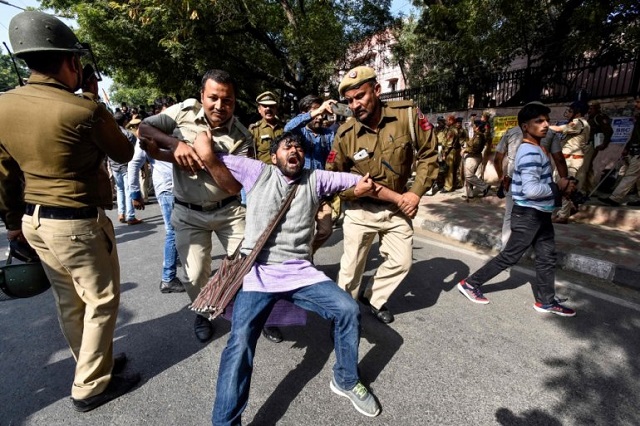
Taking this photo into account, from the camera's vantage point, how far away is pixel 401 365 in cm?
228

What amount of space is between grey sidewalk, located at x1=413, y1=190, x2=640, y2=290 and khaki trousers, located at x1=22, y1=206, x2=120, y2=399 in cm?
427

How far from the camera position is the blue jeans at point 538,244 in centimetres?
286

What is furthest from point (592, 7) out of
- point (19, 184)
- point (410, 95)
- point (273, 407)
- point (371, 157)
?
point (19, 184)

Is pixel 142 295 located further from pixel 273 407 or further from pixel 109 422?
pixel 273 407

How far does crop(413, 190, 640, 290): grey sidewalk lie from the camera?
3609 millimetres

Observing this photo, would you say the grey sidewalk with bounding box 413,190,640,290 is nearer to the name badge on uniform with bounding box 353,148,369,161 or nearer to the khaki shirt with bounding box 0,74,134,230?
the name badge on uniform with bounding box 353,148,369,161

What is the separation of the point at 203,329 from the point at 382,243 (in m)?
1.55

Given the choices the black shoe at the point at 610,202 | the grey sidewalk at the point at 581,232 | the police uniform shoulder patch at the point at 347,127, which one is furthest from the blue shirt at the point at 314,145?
the black shoe at the point at 610,202

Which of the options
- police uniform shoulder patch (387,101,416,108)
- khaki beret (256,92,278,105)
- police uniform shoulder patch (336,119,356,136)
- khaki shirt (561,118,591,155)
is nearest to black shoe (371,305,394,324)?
police uniform shoulder patch (336,119,356,136)

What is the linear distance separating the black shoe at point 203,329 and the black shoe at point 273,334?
417mm

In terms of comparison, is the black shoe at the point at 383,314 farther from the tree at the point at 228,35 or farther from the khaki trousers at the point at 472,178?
the tree at the point at 228,35

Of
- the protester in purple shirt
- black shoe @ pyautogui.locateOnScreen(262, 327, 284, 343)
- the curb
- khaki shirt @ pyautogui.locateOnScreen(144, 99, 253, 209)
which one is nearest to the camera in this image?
the protester in purple shirt

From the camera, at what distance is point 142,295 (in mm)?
3402

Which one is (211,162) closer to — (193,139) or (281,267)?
(193,139)
